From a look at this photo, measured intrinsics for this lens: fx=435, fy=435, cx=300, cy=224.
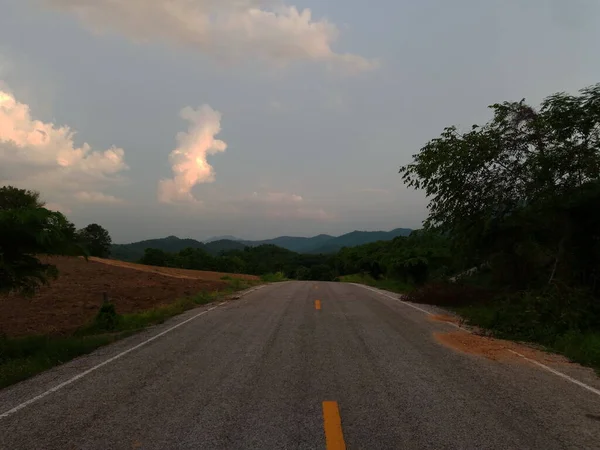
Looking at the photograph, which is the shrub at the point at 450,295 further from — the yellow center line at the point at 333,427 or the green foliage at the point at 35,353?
the yellow center line at the point at 333,427

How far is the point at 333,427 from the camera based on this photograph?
4.50 meters

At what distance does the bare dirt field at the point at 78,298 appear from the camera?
14482 millimetres

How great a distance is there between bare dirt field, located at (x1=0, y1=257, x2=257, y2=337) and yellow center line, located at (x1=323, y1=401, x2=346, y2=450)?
9090 millimetres

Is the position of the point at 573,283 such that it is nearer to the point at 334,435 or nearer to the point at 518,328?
the point at 518,328

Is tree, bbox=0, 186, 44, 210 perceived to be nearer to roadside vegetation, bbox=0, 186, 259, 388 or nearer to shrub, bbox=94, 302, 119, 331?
roadside vegetation, bbox=0, 186, 259, 388

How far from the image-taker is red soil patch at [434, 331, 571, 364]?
787 cm

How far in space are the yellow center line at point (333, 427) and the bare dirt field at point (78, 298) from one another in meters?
9.09

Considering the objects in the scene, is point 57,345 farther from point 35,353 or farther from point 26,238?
point 26,238

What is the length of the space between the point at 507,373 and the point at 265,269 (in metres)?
89.6

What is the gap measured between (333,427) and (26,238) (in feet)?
25.2

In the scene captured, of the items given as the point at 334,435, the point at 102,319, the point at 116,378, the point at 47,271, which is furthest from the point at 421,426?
the point at 102,319

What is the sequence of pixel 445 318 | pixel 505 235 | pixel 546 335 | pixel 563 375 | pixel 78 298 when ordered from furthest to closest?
1. pixel 78 298
2. pixel 505 235
3. pixel 445 318
4. pixel 546 335
5. pixel 563 375

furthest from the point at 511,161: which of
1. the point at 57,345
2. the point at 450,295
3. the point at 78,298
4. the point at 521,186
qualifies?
the point at 78,298

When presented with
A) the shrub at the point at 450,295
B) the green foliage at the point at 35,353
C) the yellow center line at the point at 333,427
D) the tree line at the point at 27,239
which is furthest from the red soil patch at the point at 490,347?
the tree line at the point at 27,239
